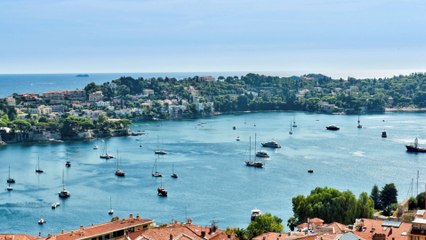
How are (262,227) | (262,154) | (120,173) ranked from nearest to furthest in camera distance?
(262,227) < (120,173) < (262,154)

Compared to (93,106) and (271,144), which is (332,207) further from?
(93,106)

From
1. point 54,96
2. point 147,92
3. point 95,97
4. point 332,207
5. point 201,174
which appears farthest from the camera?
point 147,92

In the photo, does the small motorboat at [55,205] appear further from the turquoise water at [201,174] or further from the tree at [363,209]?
the tree at [363,209]

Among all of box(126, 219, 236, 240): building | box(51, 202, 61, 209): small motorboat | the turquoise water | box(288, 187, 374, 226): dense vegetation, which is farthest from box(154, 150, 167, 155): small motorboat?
box(126, 219, 236, 240): building

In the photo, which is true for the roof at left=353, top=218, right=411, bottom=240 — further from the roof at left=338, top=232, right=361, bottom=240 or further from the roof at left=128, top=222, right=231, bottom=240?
the roof at left=128, top=222, right=231, bottom=240

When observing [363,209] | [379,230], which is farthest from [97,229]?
[363,209]

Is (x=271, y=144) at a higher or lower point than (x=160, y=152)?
higher
